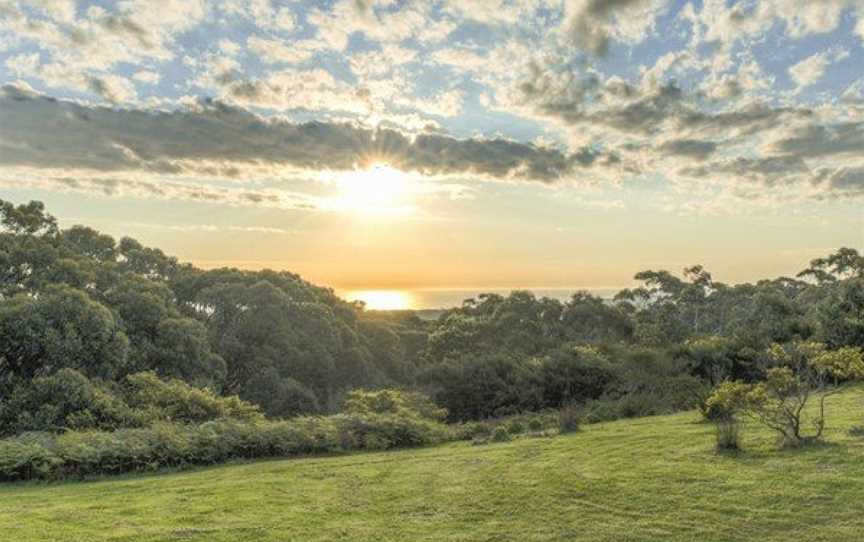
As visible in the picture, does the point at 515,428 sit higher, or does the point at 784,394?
the point at 784,394

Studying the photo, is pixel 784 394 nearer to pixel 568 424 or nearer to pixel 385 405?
pixel 568 424

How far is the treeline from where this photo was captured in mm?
20484

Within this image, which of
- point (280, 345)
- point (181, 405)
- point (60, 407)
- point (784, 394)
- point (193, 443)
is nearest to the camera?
point (784, 394)

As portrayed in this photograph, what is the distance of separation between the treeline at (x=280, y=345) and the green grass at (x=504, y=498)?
7162 millimetres

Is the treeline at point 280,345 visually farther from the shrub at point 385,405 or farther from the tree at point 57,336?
the shrub at point 385,405

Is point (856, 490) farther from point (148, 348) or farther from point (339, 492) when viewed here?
point (148, 348)

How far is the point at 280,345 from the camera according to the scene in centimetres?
3478

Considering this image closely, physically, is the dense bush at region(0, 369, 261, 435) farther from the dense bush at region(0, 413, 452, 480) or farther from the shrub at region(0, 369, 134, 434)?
the dense bush at region(0, 413, 452, 480)

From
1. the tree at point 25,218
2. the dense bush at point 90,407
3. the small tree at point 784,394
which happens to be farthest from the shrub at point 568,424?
the tree at point 25,218

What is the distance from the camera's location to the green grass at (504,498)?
8.63m

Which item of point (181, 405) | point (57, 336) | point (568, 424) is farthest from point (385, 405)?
point (57, 336)

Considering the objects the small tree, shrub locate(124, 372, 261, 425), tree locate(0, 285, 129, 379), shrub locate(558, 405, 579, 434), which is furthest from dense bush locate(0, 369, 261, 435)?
the small tree

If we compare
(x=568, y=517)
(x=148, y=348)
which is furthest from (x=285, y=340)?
(x=568, y=517)

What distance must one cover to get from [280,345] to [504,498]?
26.3 meters
